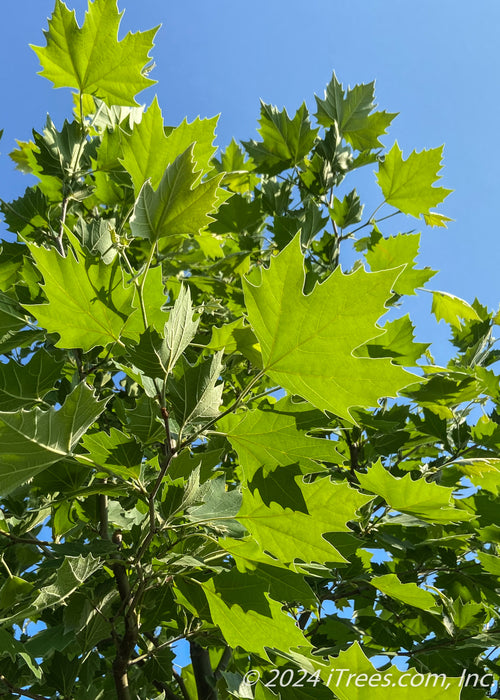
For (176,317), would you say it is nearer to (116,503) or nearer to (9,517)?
(116,503)

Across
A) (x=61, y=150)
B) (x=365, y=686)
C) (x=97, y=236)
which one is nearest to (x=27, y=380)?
(x=97, y=236)

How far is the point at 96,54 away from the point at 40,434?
4.39ft

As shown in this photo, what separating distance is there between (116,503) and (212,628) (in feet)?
1.57

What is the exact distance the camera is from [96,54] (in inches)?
73.1

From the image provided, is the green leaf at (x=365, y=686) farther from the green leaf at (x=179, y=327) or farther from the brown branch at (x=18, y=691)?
the brown branch at (x=18, y=691)

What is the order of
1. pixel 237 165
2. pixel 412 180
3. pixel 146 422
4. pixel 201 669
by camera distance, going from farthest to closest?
pixel 237 165 < pixel 412 180 < pixel 201 669 < pixel 146 422

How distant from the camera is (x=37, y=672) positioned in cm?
153

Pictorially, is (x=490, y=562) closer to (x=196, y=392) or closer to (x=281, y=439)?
(x=281, y=439)

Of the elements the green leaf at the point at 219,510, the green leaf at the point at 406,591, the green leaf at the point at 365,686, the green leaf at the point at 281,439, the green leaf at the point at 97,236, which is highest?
the green leaf at the point at 97,236

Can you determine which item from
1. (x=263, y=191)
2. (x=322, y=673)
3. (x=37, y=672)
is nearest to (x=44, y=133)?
(x=263, y=191)

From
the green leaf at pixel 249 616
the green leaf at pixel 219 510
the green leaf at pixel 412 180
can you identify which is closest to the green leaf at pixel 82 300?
the green leaf at pixel 219 510

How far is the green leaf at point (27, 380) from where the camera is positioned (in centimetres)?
152

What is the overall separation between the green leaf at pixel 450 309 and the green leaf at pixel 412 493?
4.59ft

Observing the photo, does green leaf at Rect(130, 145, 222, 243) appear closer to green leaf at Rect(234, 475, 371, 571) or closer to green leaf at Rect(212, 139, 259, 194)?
green leaf at Rect(234, 475, 371, 571)
